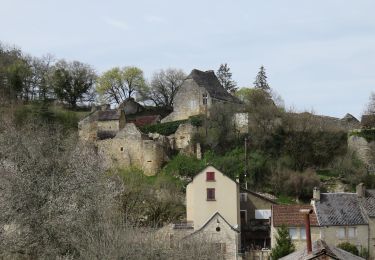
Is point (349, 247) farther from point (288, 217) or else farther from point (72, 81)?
point (72, 81)

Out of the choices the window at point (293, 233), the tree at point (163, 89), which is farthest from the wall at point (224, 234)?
the tree at point (163, 89)

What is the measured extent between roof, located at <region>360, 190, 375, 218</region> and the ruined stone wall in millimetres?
20063

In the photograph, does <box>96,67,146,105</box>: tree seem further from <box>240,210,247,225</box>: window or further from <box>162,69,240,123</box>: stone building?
<box>240,210,247,225</box>: window

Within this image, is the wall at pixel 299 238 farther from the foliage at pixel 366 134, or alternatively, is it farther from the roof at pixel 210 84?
the roof at pixel 210 84

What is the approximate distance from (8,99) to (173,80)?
64.5ft

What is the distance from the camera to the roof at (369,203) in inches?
1816

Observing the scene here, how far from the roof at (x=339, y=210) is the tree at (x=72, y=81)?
38.2 meters

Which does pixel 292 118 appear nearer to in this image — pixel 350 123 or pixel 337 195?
pixel 350 123

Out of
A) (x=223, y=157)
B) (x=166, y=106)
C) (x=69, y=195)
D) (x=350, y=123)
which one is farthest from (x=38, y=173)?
(x=166, y=106)

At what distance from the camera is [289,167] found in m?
57.2

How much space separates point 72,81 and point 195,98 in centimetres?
1877

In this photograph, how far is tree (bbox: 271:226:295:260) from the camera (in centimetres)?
4076

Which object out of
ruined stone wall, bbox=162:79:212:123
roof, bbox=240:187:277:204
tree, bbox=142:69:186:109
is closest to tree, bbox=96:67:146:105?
tree, bbox=142:69:186:109

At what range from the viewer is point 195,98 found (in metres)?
65.5
